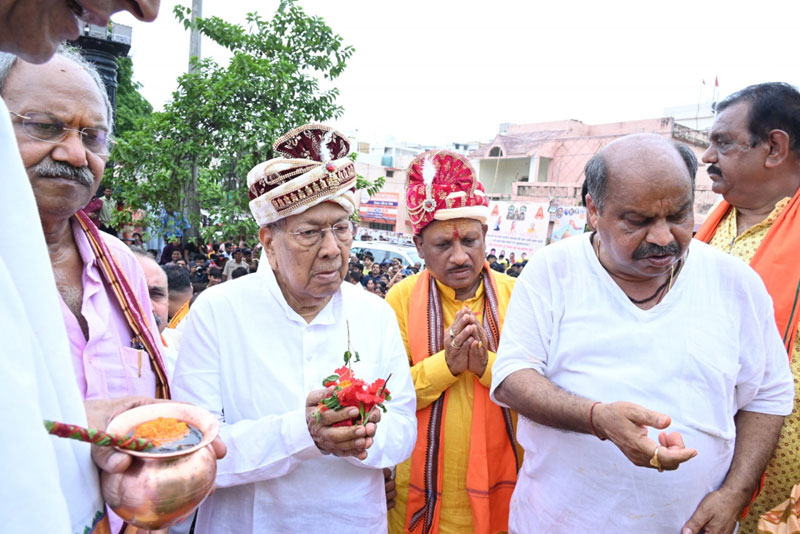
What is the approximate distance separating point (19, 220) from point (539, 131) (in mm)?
37107

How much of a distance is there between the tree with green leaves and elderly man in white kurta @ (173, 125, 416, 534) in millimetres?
5366

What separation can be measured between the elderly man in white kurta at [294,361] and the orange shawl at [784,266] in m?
1.98

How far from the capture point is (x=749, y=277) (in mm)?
2299

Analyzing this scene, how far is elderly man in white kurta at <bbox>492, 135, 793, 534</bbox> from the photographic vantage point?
2.13 metres

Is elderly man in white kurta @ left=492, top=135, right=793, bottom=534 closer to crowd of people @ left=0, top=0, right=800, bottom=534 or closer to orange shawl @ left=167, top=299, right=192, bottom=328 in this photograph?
crowd of people @ left=0, top=0, right=800, bottom=534

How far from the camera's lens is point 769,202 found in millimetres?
3127

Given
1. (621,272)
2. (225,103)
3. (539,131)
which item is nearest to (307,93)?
(225,103)

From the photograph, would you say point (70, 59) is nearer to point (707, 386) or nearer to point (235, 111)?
point (707, 386)

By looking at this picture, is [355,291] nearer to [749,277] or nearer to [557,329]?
[557,329]

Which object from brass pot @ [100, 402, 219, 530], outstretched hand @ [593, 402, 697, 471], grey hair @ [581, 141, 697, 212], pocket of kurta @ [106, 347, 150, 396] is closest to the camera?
brass pot @ [100, 402, 219, 530]

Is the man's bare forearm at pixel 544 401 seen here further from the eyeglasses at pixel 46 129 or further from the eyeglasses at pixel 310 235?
the eyeglasses at pixel 46 129

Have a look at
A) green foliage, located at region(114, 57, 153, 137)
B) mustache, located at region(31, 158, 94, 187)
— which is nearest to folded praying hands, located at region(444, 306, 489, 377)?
mustache, located at region(31, 158, 94, 187)

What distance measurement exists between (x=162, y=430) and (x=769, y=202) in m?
3.46

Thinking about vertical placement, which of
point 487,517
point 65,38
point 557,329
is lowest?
point 487,517
